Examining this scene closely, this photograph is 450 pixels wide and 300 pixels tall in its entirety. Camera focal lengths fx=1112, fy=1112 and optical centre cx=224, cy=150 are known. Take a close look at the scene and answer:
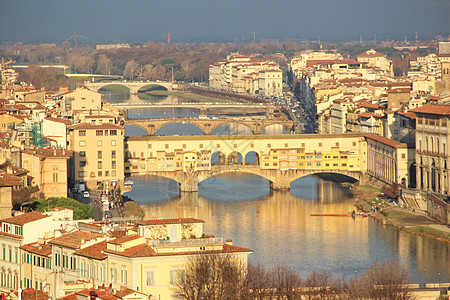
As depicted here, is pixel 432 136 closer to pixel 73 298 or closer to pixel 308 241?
pixel 308 241

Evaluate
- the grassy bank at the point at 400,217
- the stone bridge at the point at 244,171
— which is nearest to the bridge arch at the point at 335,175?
the stone bridge at the point at 244,171

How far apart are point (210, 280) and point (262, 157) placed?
75.2ft

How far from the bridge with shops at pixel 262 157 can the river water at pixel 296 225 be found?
54cm

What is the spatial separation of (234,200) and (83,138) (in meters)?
5.19

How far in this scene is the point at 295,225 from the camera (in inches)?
1147

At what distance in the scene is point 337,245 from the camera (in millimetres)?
25703

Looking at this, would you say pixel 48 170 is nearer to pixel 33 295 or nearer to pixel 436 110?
pixel 436 110

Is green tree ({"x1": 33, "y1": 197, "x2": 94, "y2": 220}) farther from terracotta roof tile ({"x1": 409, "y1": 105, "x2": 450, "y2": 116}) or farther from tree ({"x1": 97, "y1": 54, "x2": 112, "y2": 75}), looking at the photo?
tree ({"x1": 97, "y1": 54, "x2": 112, "y2": 75})

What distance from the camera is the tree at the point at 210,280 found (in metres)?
14.7

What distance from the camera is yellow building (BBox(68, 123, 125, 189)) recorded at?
34.9 m

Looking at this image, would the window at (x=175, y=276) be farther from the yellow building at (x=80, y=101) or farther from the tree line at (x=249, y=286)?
the yellow building at (x=80, y=101)

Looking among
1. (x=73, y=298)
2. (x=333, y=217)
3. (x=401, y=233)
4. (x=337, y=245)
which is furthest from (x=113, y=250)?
(x=333, y=217)

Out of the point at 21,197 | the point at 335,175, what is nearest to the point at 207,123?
the point at 335,175

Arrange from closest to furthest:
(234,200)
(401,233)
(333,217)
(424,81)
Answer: (401,233) → (333,217) → (234,200) → (424,81)
